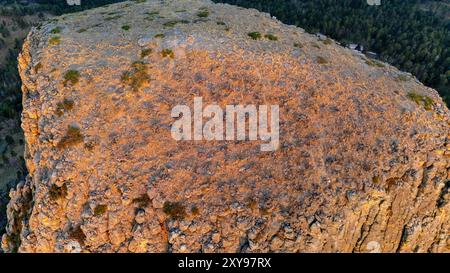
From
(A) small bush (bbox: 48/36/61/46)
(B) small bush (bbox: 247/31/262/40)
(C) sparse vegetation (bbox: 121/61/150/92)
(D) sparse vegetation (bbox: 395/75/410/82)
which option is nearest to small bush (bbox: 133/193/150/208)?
(C) sparse vegetation (bbox: 121/61/150/92)

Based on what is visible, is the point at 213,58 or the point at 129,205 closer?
the point at 129,205

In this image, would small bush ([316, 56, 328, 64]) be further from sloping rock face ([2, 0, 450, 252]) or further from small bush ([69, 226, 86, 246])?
small bush ([69, 226, 86, 246])

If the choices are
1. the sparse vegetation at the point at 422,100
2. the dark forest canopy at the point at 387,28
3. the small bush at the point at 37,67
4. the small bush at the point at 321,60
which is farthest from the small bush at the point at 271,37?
the dark forest canopy at the point at 387,28

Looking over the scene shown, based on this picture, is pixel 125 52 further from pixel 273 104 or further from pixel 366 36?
pixel 366 36

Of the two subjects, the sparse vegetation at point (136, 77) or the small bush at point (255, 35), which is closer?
the sparse vegetation at point (136, 77)

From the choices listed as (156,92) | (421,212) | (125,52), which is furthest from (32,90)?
(421,212)

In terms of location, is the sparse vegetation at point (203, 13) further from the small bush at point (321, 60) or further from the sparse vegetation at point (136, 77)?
the small bush at point (321, 60)
